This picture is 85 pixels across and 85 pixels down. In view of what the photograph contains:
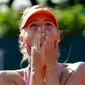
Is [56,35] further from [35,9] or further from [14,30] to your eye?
[14,30]

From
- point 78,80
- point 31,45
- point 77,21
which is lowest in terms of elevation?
point 77,21

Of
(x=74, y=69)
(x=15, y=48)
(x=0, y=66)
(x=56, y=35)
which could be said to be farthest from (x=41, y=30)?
(x=15, y=48)

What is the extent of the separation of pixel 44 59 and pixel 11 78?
0.34 metres

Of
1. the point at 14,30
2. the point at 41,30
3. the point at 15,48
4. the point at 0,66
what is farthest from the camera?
the point at 14,30

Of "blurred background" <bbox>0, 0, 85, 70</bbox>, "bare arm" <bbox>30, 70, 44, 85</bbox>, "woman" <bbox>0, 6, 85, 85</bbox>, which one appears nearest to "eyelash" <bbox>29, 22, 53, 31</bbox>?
"woman" <bbox>0, 6, 85, 85</bbox>

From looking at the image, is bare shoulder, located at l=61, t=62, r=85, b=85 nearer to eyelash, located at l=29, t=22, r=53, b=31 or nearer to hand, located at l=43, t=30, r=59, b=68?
hand, located at l=43, t=30, r=59, b=68

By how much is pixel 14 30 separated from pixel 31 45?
8.29 meters

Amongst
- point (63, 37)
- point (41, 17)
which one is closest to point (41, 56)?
point (41, 17)

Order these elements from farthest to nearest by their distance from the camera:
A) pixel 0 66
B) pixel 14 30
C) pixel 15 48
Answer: pixel 14 30 < pixel 15 48 < pixel 0 66

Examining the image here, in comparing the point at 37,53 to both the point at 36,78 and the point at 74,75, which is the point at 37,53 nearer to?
the point at 36,78

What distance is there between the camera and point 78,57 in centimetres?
1055

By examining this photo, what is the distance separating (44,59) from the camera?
460 centimetres

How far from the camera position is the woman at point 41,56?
15.0 ft

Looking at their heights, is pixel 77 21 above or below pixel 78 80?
below
